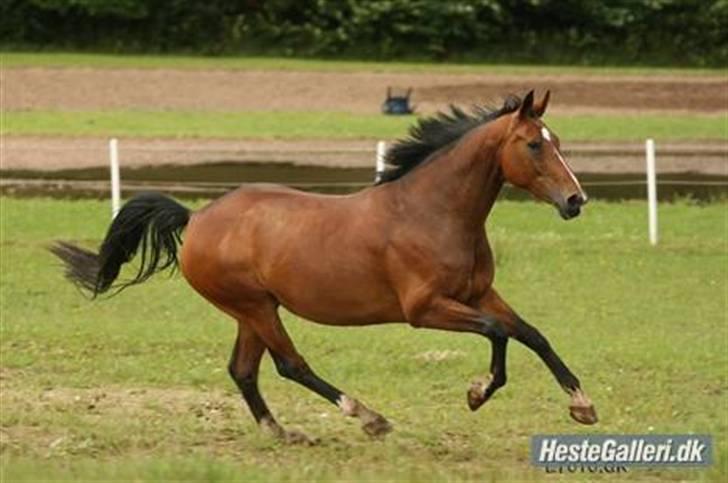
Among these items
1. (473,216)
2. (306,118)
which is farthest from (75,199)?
(473,216)

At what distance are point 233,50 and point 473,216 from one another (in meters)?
36.1

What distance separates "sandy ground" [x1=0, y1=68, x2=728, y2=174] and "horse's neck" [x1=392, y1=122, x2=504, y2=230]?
18.4m

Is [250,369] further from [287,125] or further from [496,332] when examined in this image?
[287,125]

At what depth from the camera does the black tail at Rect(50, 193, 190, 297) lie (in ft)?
36.8

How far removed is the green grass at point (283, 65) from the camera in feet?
136

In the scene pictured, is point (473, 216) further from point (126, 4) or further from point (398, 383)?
point (126, 4)

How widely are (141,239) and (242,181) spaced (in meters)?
14.7

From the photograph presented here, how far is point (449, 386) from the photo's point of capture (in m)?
13.3

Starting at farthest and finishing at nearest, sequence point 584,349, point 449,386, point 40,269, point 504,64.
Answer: point 504,64 < point 40,269 < point 584,349 < point 449,386

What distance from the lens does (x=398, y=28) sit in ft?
149

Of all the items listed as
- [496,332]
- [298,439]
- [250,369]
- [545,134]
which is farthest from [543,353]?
[250,369]

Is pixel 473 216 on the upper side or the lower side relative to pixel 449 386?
upper

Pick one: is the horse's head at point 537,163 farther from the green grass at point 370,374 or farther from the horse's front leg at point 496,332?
the green grass at point 370,374

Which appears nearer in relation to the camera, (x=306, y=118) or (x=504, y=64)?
(x=306, y=118)
